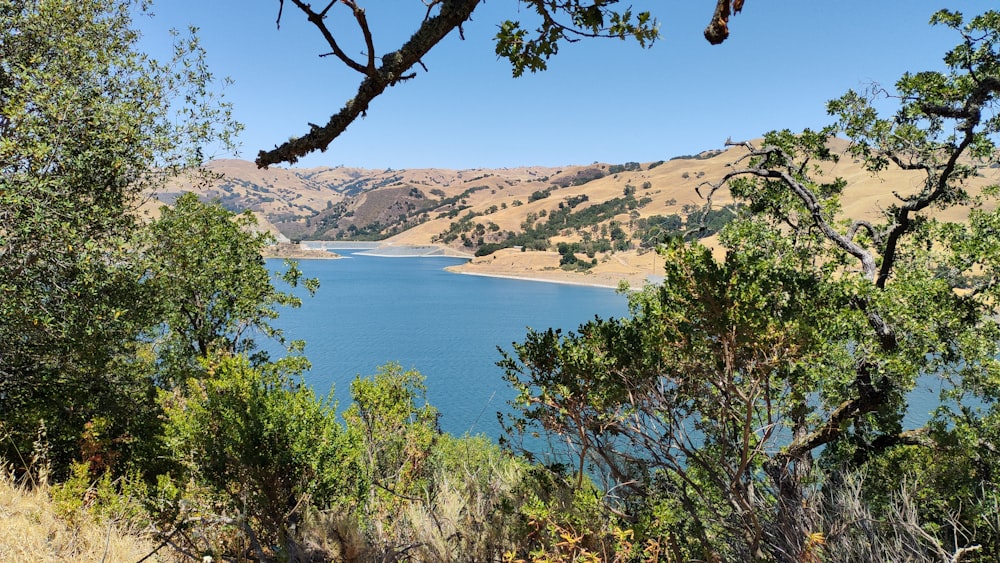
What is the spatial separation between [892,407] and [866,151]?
10.5ft

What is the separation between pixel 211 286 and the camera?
9.72 metres

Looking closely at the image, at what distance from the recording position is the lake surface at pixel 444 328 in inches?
957

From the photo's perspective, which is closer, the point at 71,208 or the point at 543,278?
the point at 71,208

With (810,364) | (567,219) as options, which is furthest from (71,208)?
(567,219)

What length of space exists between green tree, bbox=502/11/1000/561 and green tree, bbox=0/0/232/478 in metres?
4.39

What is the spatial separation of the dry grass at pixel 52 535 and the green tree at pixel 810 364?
301 cm

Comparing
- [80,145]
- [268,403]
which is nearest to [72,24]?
[80,145]

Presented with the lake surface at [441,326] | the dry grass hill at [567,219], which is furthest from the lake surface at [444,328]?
the dry grass hill at [567,219]

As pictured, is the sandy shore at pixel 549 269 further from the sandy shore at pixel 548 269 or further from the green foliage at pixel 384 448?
the green foliage at pixel 384 448

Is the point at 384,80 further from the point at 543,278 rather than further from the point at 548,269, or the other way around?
the point at 548,269

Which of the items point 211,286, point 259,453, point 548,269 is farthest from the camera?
point 548,269

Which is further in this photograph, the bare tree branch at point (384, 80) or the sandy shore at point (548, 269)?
the sandy shore at point (548, 269)

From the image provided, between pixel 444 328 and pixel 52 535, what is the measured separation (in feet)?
124

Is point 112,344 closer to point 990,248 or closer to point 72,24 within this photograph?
point 72,24
